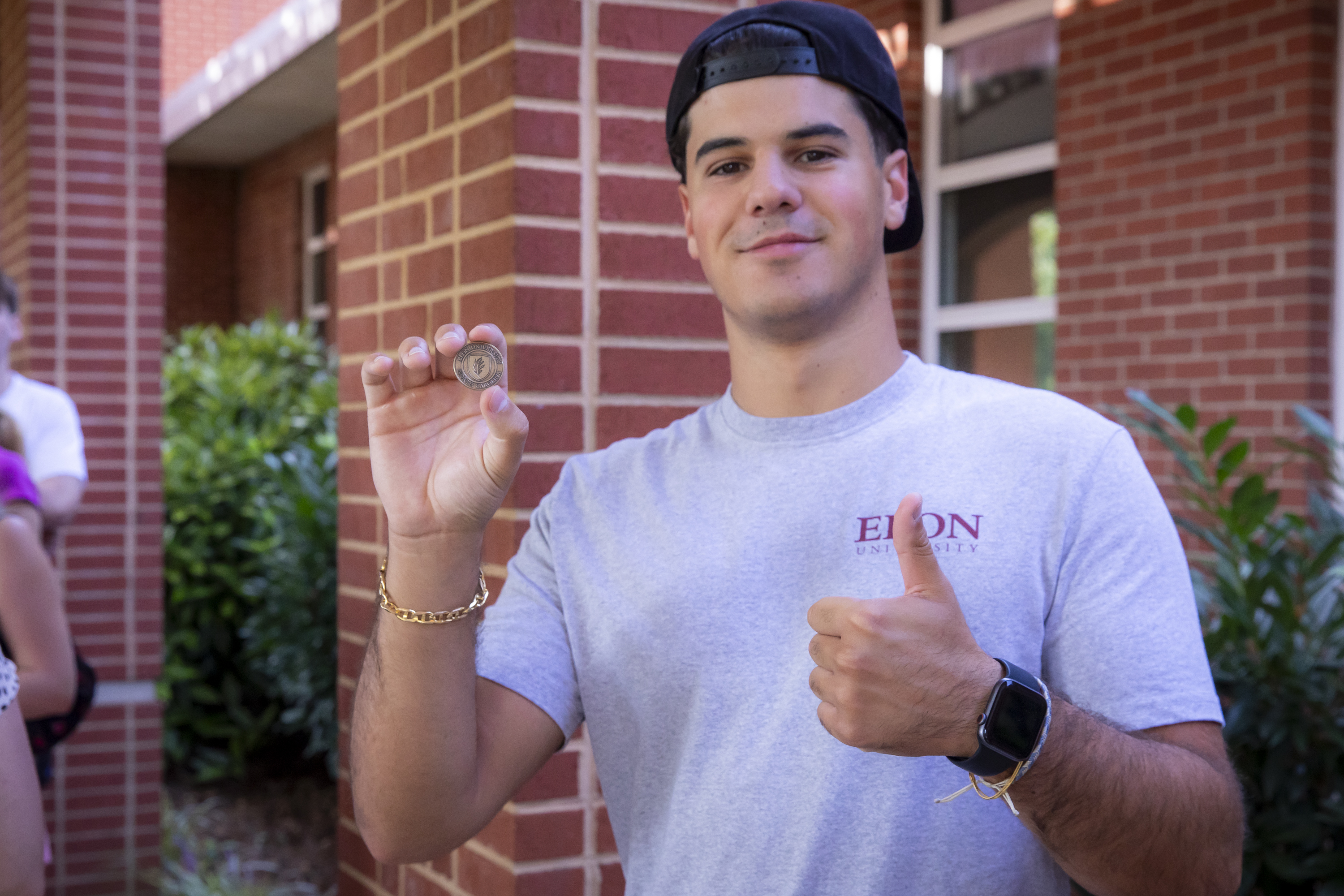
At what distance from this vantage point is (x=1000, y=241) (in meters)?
6.36

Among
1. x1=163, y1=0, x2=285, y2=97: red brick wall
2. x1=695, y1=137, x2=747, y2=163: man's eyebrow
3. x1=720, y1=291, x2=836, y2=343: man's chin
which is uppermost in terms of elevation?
x1=163, y1=0, x2=285, y2=97: red brick wall

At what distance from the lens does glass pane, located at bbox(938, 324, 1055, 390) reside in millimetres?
6117

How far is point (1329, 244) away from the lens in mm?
4660

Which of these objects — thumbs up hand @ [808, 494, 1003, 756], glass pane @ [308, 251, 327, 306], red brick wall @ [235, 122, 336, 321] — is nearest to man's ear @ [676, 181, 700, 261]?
thumbs up hand @ [808, 494, 1003, 756]

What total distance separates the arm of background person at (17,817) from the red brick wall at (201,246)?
15171mm

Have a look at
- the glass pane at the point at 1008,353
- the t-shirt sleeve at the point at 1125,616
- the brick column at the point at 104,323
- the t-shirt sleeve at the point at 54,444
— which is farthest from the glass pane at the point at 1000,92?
the t-shirt sleeve at the point at 1125,616

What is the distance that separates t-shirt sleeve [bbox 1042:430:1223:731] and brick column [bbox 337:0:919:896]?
3.24 feet

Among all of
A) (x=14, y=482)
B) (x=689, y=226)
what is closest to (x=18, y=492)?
(x=14, y=482)

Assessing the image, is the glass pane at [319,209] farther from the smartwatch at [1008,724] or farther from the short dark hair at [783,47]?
the smartwatch at [1008,724]

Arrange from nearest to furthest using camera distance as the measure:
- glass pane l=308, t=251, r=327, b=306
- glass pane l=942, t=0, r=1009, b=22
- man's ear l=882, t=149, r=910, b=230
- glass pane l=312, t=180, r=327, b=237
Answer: man's ear l=882, t=149, r=910, b=230 < glass pane l=942, t=0, r=1009, b=22 < glass pane l=312, t=180, r=327, b=237 < glass pane l=308, t=251, r=327, b=306

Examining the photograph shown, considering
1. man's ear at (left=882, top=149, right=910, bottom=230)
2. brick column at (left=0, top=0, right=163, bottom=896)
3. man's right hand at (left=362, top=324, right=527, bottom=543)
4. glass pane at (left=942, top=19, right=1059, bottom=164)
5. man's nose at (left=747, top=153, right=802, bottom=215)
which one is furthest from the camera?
glass pane at (left=942, top=19, right=1059, bottom=164)

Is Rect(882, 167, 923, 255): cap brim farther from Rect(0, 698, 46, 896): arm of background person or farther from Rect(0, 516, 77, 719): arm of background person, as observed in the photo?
Rect(0, 516, 77, 719): arm of background person

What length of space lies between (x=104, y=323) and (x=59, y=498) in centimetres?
126

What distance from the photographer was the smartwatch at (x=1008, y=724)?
132 centimetres
